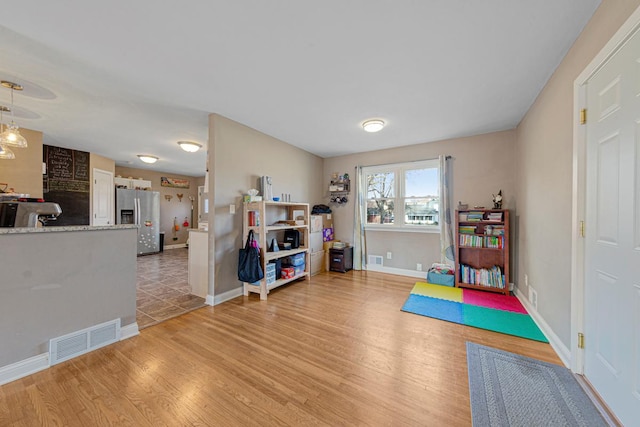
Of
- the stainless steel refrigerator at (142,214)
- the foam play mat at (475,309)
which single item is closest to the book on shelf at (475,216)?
the foam play mat at (475,309)

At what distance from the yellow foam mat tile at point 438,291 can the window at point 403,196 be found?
1.04 metres

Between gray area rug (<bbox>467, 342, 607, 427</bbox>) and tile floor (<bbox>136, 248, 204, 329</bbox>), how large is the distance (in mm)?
2986

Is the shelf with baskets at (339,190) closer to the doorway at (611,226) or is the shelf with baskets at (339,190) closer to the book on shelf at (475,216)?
Answer: the book on shelf at (475,216)

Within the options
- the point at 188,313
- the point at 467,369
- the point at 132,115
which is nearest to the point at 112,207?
the point at 132,115

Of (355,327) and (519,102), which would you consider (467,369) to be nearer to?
(355,327)

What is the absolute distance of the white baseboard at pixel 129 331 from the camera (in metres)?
2.16

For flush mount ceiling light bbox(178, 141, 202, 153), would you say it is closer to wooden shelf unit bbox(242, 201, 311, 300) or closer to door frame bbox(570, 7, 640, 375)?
wooden shelf unit bbox(242, 201, 311, 300)

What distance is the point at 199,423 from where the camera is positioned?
50.6 inches

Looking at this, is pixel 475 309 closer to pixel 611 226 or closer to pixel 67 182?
pixel 611 226

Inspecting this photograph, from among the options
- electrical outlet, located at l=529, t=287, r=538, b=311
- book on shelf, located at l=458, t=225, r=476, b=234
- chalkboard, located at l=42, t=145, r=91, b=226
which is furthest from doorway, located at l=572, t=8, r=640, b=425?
chalkboard, located at l=42, t=145, r=91, b=226

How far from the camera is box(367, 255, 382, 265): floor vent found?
4.64 m

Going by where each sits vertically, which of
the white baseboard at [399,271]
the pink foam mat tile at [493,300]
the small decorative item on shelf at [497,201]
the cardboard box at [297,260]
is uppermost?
the small decorative item on shelf at [497,201]

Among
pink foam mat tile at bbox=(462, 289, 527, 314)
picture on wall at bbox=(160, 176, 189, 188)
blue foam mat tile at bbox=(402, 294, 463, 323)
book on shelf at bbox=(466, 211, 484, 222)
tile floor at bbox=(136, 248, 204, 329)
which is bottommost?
tile floor at bbox=(136, 248, 204, 329)

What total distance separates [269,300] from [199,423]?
1.85 m
